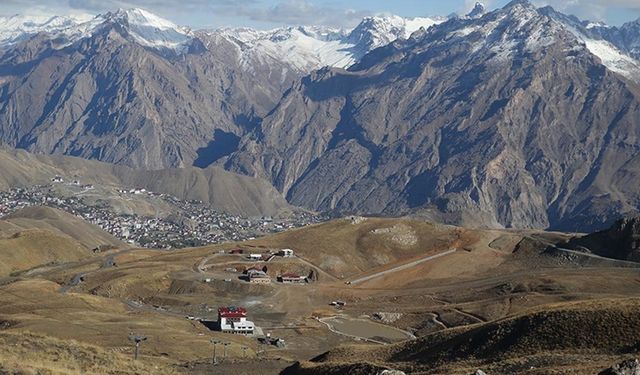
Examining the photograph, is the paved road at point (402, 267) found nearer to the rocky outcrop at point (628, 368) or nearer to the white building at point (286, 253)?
the white building at point (286, 253)

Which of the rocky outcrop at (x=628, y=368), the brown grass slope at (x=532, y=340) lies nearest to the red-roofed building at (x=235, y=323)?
the brown grass slope at (x=532, y=340)

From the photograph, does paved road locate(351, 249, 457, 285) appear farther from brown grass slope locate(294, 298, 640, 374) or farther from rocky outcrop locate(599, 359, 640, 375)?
rocky outcrop locate(599, 359, 640, 375)

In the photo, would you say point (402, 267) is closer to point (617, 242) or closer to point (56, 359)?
point (617, 242)

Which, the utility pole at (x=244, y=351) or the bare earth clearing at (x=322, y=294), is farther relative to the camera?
the utility pole at (x=244, y=351)

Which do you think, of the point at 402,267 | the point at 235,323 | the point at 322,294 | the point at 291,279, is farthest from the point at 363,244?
the point at 235,323

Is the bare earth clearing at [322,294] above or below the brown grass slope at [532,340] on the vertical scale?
below

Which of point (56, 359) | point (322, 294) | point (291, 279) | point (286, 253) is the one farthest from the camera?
point (286, 253)

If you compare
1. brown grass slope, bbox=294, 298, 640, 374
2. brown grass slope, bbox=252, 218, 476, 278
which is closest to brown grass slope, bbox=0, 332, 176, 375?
brown grass slope, bbox=294, 298, 640, 374
